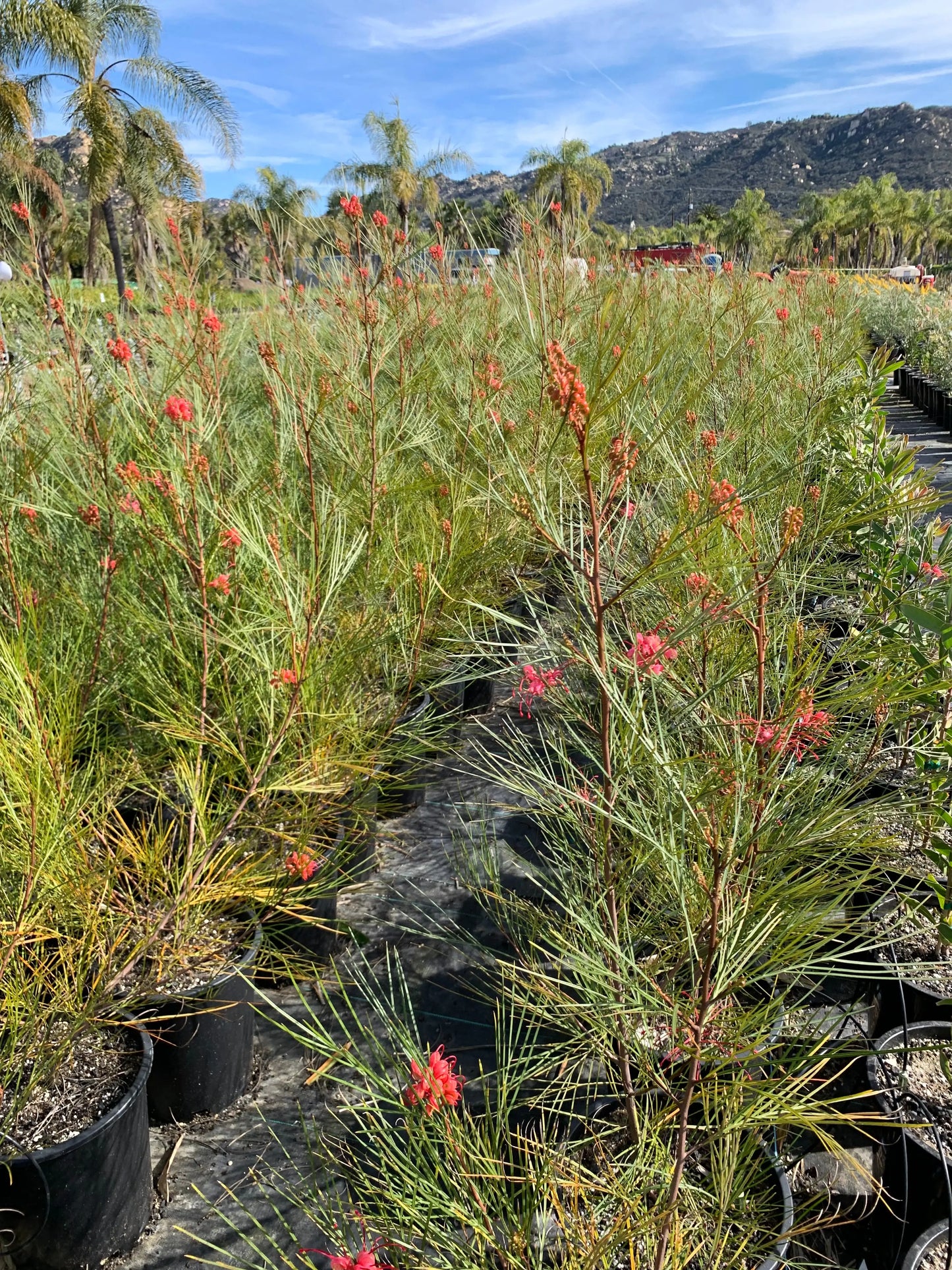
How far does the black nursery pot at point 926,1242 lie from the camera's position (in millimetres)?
985

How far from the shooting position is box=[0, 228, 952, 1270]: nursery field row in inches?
30.2

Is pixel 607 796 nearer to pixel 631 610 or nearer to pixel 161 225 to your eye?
pixel 631 610

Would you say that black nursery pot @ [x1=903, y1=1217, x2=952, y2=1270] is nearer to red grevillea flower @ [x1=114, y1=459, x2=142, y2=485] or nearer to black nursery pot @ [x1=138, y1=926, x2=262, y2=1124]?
black nursery pot @ [x1=138, y1=926, x2=262, y2=1124]

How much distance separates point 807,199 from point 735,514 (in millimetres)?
50268

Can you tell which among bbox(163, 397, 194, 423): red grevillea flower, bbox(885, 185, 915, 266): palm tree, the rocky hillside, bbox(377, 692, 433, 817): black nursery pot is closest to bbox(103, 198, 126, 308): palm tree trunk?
bbox(377, 692, 433, 817): black nursery pot

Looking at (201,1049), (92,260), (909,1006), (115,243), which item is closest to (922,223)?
(115,243)

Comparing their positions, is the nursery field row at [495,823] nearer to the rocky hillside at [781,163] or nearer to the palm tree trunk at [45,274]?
the palm tree trunk at [45,274]

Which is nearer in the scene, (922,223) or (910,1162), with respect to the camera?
(910,1162)

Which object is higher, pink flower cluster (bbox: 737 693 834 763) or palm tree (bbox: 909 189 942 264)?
palm tree (bbox: 909 189 942 264)

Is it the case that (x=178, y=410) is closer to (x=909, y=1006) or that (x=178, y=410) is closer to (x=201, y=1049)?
(x=201, y=1049)

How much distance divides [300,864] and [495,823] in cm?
99

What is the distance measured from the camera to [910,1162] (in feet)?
3.75

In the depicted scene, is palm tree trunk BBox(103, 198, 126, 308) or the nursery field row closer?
the nursery field row

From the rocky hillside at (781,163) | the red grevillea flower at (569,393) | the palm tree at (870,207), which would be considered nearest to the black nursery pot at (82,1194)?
the red grevillea flower at (569,393)
